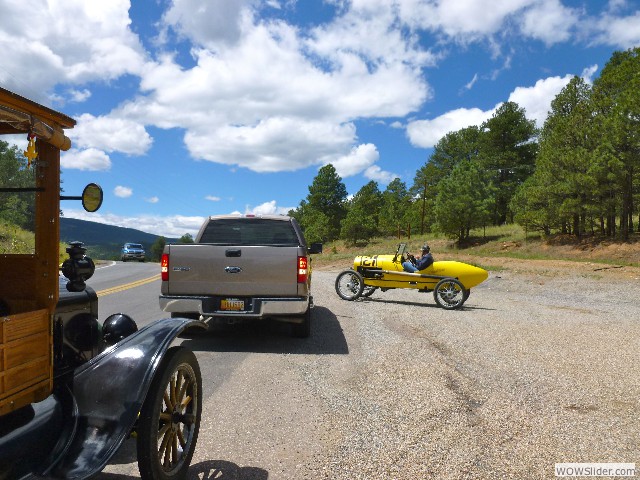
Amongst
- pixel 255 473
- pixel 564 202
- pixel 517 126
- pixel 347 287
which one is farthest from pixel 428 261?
pixel 517 126

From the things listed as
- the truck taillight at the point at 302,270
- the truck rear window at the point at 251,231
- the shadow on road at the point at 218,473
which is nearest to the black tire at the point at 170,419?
the shadow on road at the point at 218,473

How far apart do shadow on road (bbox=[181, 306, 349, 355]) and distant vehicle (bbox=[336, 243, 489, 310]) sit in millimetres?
4101

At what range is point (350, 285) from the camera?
13625mm

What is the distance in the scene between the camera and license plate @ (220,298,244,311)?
680cm

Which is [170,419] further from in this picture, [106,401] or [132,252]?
[132,252]

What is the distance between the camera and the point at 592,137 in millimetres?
28078

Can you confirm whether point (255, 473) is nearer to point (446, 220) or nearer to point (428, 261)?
point (428, 261)

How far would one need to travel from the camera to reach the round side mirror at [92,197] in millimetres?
2713

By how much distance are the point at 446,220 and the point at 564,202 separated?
1205cm

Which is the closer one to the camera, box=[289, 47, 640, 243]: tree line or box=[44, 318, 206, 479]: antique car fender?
box=[44, 318, 206, 479]: antique car fender

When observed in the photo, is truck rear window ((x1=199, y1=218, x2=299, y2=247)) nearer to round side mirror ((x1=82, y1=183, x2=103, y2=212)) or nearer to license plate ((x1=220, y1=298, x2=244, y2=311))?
license plate ((x1=220, y1=298, x2=244, y2=311))

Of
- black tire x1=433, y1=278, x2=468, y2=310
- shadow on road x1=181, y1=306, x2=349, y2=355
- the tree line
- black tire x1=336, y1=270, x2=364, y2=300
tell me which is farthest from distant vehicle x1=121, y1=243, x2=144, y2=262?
shadow on road x1=181, y1=306, x2=349, y2=355

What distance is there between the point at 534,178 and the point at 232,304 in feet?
110

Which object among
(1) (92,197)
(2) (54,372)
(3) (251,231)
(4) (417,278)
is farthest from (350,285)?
(1) (92,197)
